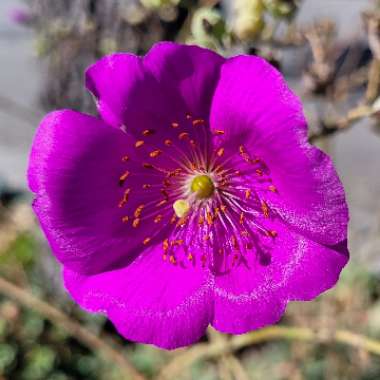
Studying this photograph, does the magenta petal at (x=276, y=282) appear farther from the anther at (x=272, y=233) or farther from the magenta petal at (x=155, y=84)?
the magenta petal at (x=155, y=84)

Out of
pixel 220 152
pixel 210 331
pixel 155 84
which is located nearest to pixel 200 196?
pixel 220 152

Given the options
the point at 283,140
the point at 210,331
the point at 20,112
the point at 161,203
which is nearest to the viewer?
the point at 283,140

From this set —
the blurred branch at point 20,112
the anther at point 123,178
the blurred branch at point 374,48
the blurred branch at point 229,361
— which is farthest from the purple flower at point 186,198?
the blurred branch at point 20,112

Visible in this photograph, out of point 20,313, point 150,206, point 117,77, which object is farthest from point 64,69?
point 117,77

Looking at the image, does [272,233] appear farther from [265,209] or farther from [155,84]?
[155,84]

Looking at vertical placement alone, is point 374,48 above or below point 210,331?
above

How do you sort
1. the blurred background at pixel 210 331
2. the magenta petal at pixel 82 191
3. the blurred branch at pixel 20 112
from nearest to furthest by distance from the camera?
the magenta petal at pixel 82 191
the blurred background at pixel 210 331
the blurred branch at pixel 20 112

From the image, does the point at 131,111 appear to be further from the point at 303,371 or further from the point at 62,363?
the point at 62,363
